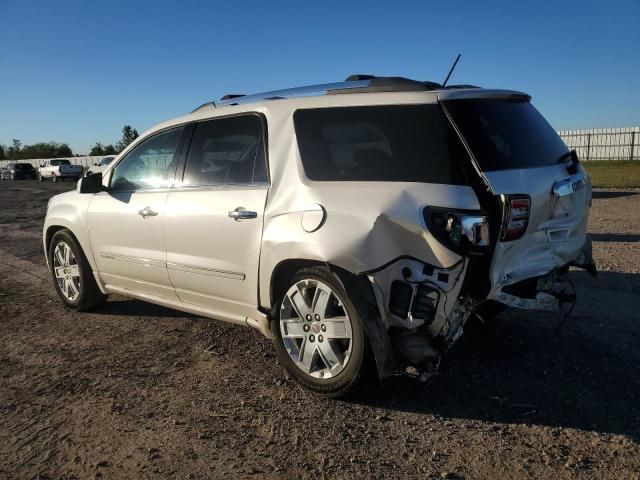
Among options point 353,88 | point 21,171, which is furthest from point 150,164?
point 21,171

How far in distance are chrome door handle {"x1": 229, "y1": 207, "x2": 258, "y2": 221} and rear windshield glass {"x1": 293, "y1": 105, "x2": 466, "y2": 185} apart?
19.3 inches

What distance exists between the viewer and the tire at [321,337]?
320cm

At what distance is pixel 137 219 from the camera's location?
4500 mm

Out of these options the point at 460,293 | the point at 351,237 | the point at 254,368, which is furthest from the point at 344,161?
the point at 254,368

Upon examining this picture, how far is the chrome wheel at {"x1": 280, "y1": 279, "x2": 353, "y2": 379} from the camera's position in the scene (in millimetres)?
3293

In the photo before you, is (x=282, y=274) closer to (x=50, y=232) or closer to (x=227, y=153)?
(x=227, y=153)

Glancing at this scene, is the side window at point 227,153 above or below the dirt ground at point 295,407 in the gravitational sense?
above

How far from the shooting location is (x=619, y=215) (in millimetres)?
10516

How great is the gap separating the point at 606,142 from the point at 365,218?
33.9 m

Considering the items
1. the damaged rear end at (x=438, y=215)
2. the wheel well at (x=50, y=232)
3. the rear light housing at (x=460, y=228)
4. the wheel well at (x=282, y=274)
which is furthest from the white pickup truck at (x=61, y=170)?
the rear light housing at (x=460, y=228)

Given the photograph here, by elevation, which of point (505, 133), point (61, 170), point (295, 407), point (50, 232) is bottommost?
point (295, 407)

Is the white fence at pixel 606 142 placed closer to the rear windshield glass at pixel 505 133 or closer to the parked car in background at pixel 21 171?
the rear windshield glass at pixel 505 133

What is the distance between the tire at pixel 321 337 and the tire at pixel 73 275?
256 cm

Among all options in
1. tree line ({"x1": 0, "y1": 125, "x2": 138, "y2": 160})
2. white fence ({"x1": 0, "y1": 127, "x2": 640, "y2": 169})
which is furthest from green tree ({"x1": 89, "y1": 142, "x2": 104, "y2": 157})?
white fence ({"x1": 0, "y1": 127, "x2": 640, "y2": 169})
